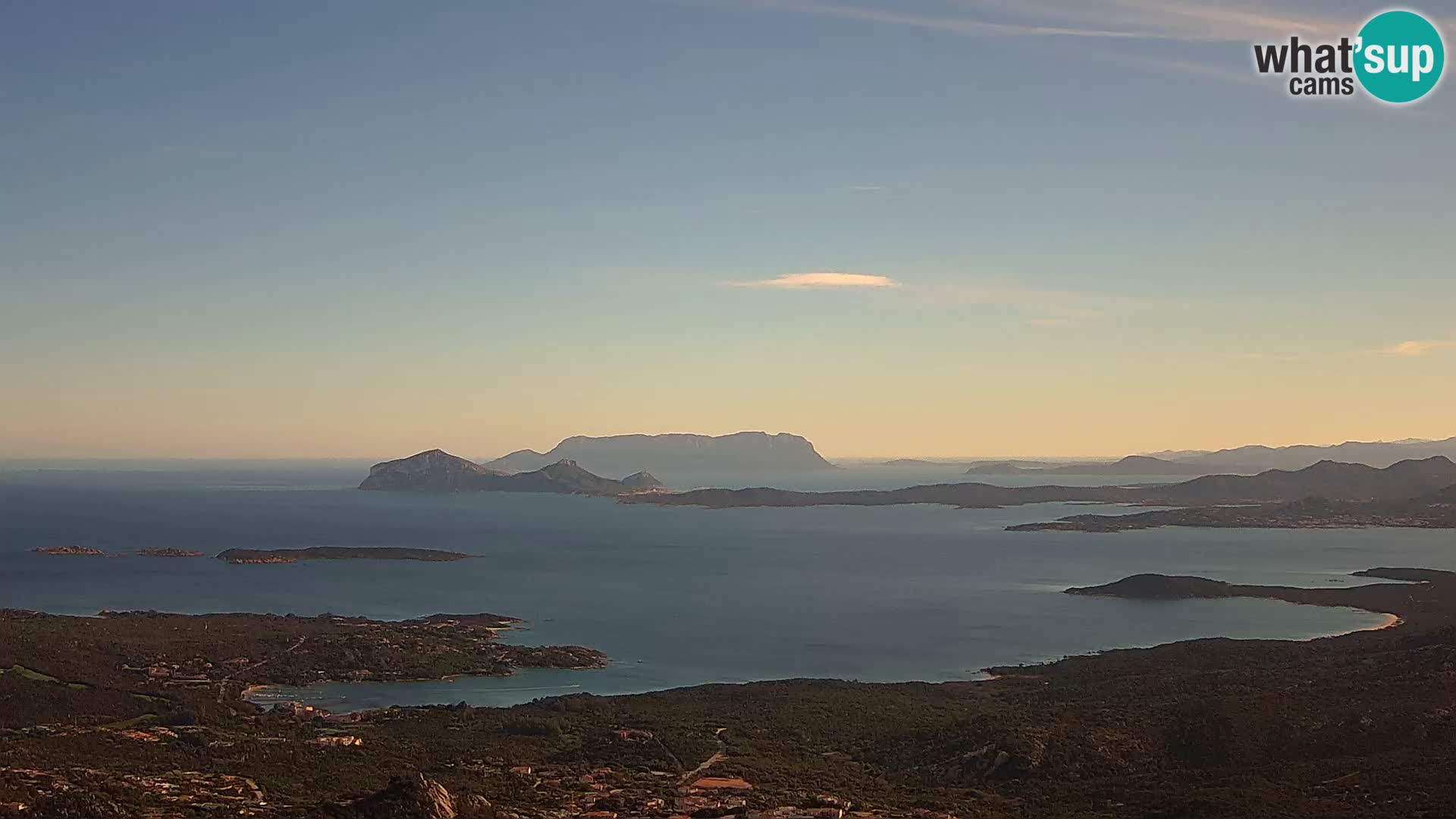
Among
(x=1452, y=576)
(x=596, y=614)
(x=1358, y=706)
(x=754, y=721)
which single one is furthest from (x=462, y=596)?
(x=1452, y=576)

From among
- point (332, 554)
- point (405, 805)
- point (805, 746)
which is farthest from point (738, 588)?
point (405, 805)

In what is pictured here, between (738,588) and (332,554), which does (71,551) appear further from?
(738,588)

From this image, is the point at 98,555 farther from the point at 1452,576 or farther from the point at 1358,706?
the point at 1452,576

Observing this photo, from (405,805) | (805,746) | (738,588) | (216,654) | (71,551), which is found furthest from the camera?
(71,551)

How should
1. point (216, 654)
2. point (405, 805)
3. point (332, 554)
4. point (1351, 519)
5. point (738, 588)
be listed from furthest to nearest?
1. point (1351, 519)
2. point (332, 554)
3. point (738, 588)
4. point (216, 654)
5. point (405, 805)

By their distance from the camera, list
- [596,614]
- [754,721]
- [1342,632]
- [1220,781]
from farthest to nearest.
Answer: [596,614], [1342,632], [754,721], [1220,781]

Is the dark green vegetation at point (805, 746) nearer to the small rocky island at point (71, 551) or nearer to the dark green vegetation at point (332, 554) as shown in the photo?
the dark green vegetation at point (332, 554)

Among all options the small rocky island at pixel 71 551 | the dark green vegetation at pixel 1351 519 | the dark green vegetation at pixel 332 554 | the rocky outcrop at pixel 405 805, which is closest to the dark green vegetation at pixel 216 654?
the rocky outcrop at pixel 405 805
